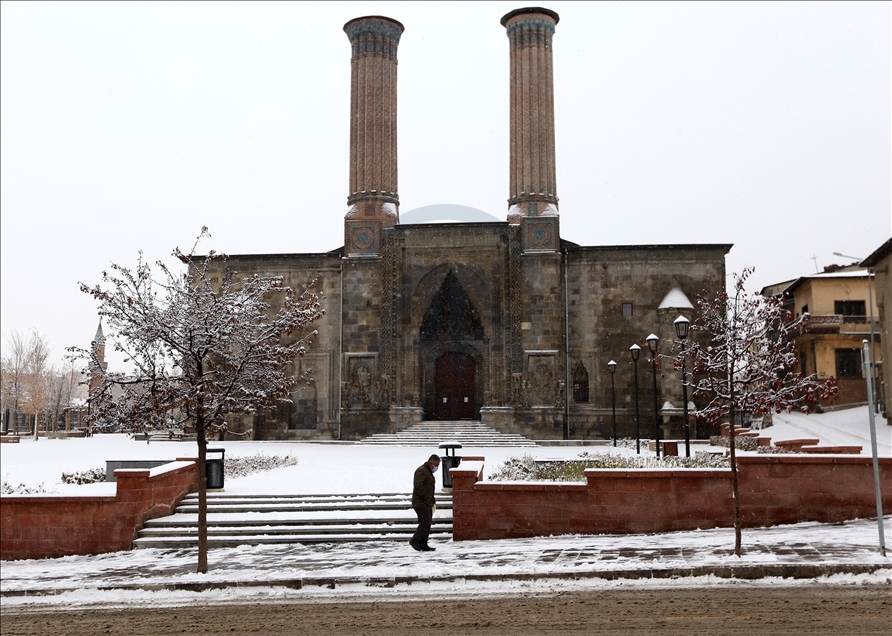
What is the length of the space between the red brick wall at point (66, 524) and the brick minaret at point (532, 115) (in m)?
24.3

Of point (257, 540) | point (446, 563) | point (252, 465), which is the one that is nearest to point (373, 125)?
point (252, 465)

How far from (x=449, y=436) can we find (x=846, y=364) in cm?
2377

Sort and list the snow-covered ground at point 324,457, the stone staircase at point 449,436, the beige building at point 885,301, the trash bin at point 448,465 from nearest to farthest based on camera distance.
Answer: the trash bin at point 448,465, the snow-covered ground at point 324,457, the beige building at point 885,301, the stone staircase at point 449,436

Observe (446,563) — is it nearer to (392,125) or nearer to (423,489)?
(423,489)

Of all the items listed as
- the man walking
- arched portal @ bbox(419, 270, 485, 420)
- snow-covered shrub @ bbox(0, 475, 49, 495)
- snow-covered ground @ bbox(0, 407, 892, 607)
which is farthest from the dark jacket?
arched portal @ bbox(419, 270, 485, 420)

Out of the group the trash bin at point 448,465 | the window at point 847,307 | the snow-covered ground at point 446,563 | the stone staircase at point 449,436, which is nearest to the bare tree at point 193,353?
the snow-covered ground at point 446,563

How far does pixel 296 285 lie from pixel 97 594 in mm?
25508

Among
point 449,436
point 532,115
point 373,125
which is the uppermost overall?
point 532,115

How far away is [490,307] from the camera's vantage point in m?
34.3

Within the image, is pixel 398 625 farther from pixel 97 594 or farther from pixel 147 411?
pixel 147 411

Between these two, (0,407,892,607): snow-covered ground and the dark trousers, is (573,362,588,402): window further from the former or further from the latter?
the dark trousers

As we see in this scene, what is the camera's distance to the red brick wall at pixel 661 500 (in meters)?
13.6

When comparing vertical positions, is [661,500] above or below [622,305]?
below

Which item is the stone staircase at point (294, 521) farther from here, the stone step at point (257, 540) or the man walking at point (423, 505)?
the man walking at point (423, 505)
